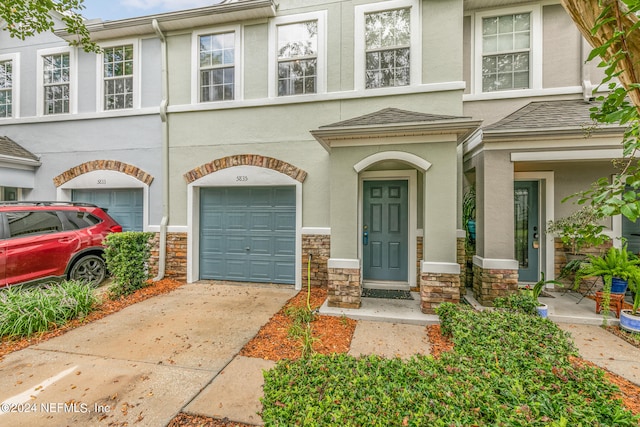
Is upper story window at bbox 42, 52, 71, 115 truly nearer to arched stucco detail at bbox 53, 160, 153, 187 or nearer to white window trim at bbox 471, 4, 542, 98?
arched stucco detail at bbox 53, 160, 153, 187

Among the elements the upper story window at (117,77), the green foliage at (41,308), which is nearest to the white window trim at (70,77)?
the upper story window at (117,77)

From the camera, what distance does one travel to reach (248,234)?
6.40 m

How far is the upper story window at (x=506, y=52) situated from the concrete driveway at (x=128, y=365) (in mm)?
6393

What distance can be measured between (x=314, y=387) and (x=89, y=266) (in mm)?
6168

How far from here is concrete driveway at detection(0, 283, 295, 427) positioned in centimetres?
241

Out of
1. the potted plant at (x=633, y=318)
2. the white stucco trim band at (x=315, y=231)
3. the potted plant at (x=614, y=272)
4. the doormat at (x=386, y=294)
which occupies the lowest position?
the doormat at (x=386, y=294)

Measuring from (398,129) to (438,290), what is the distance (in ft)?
8.45

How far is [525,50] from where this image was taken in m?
5.62

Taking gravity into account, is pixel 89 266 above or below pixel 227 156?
below

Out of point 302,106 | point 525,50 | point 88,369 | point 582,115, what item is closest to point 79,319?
point 88,369

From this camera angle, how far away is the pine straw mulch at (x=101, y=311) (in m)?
3.60

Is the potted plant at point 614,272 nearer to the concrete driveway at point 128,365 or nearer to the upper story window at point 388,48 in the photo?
the upper story window at point 388,48

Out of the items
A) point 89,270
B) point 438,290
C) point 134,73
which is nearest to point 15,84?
point 134,73

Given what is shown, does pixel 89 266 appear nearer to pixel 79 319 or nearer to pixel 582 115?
pixel 79 319
